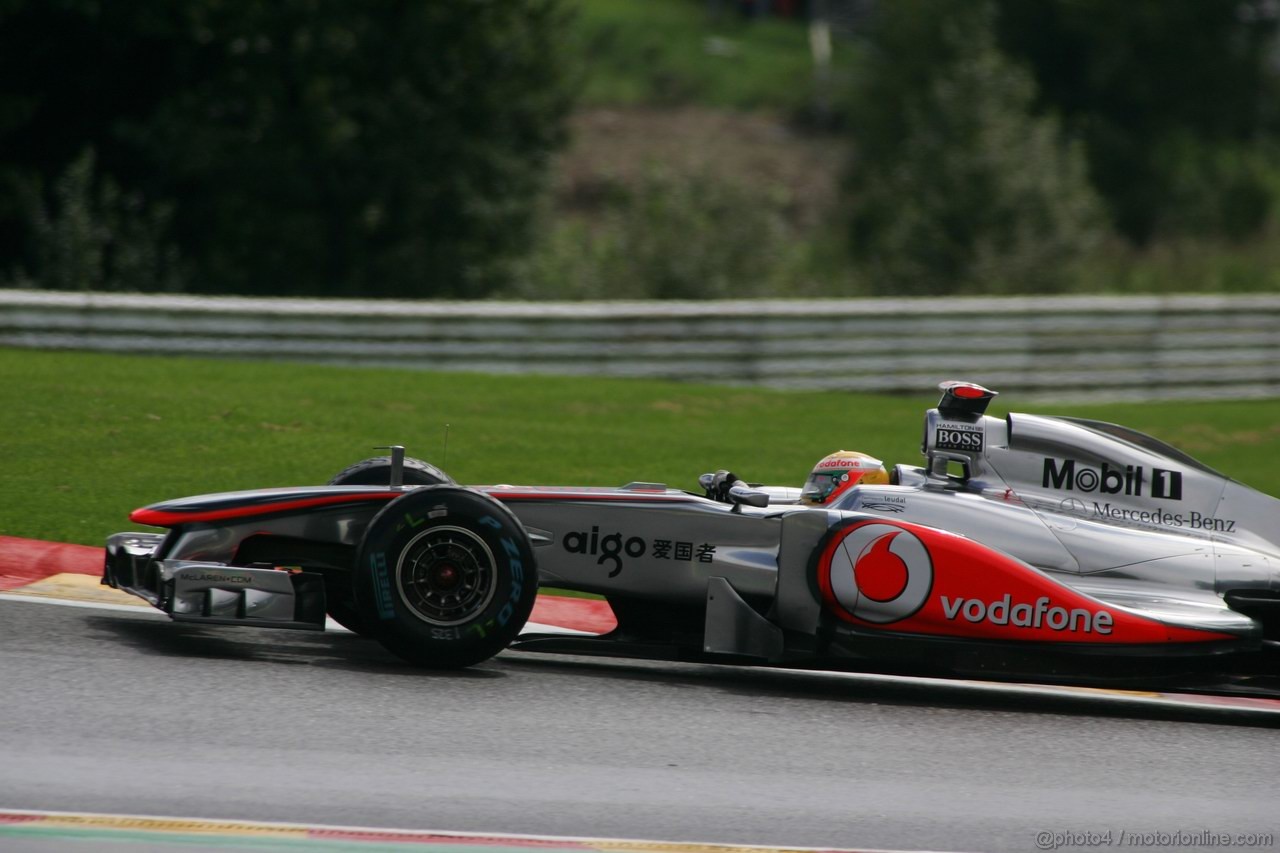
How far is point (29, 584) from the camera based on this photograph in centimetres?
685

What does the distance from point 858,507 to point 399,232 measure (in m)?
15.2

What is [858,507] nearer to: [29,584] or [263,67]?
[29,584]

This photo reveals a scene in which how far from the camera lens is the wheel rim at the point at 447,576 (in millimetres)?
5824

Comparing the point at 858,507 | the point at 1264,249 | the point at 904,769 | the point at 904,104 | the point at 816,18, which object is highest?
the point at 816,18

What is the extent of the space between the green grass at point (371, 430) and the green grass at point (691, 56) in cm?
3601

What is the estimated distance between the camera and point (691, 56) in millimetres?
55625

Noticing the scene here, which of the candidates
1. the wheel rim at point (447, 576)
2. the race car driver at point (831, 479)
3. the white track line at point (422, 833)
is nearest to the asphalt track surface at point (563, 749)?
the white track line at point (422, 833)

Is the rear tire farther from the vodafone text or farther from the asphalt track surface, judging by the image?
the vodafone text

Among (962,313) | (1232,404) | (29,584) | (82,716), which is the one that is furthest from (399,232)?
(82,716)

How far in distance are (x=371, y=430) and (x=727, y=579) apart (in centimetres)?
494

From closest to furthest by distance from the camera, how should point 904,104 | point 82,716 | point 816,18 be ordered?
point 82,716 < point 904,104 < point 816,18

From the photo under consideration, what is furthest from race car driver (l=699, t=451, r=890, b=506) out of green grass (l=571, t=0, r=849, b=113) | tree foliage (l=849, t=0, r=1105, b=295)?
green grass (l=571, t=0, r=849, b=113)

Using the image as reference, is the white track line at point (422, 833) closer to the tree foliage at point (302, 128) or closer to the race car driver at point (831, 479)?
the race car driver at point (831, 479)

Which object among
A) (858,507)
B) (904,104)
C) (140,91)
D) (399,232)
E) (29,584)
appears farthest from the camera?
(904,104)
